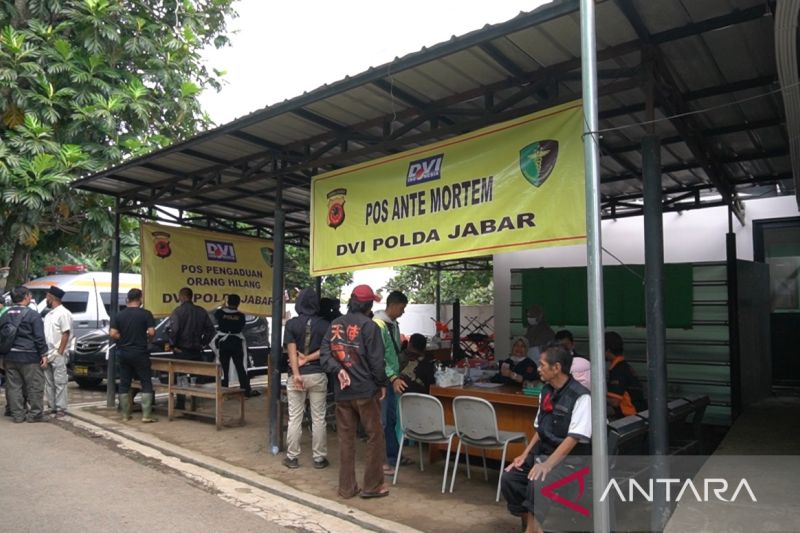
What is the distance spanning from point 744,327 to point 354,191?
5836 mm

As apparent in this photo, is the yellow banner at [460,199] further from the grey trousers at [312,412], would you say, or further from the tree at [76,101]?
the tree at [76,101]

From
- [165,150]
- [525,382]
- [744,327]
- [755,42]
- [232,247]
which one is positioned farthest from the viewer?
[232,247]

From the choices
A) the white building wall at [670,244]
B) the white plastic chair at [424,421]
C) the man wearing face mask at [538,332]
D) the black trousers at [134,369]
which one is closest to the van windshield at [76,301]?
the black trousers at [134,369]

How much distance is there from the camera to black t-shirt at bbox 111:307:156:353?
8359 millimetres

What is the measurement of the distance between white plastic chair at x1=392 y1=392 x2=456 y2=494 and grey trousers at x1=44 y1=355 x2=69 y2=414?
231 inches

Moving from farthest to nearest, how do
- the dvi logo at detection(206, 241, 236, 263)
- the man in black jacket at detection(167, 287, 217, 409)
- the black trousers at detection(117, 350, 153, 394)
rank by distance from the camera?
the dvi logo at detection(206, 241, 236, 263) < the man in black jacket at detection(167, 287, 217, 409) < the black trousers at detection(117, 350, 153, 394)

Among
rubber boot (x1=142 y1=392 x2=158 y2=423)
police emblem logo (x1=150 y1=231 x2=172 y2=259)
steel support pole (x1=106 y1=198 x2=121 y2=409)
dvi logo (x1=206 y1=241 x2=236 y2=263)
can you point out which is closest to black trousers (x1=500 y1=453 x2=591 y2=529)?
rubber boot (x1=142 y1=392 x2=158 y2=423)

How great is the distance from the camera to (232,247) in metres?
11.1

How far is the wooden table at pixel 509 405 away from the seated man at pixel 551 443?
1342 mm

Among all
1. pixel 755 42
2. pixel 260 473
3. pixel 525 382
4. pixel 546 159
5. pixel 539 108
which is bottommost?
pixel 260 473

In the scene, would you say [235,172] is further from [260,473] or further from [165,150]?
[260,473]

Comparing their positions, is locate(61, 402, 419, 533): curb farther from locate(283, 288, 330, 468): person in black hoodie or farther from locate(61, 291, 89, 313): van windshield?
locate(61, 291, 89, 313): van windshield

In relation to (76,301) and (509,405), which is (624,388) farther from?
(76,301)

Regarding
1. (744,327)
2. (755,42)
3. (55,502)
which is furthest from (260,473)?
(744,327)
